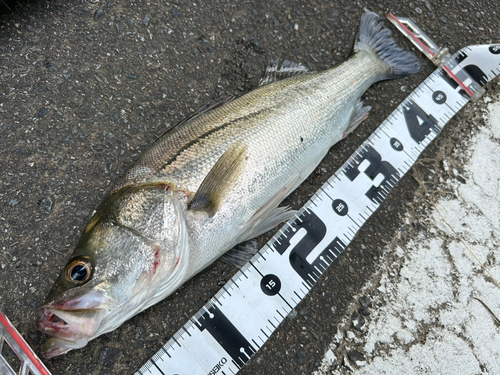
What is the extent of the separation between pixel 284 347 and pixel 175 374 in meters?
0.71

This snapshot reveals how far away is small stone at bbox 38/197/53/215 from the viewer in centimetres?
230

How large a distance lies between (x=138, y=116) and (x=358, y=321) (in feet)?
7.03

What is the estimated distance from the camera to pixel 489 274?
259 centimetres

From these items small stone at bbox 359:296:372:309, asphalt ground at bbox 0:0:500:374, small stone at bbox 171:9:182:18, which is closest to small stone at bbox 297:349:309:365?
asphalt ground at bbox 0:0:500:374

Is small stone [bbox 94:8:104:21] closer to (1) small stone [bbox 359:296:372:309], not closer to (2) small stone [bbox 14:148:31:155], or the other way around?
(2) small stone [bbox 14:148:31:155]

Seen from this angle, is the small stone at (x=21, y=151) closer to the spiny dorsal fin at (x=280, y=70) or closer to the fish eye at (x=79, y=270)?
the fish eye at (x=79, y=270)

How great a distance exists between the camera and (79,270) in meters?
1.72

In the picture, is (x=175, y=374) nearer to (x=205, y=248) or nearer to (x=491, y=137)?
(x=205, y=248)

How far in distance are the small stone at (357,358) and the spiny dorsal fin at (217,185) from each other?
137 centimetres

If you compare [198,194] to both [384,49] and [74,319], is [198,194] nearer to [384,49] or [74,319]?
[74,319]

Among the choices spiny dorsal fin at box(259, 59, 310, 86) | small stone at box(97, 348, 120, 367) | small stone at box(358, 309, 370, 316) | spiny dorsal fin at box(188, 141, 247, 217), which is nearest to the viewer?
spiny dorsal fin at box(188, 141, 247, 217)

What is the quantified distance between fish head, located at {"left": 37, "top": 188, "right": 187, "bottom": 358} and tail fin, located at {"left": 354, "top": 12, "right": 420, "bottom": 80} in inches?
80.8

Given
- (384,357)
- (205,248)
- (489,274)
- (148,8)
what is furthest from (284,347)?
(148,8)

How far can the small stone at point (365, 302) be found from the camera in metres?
2.46
